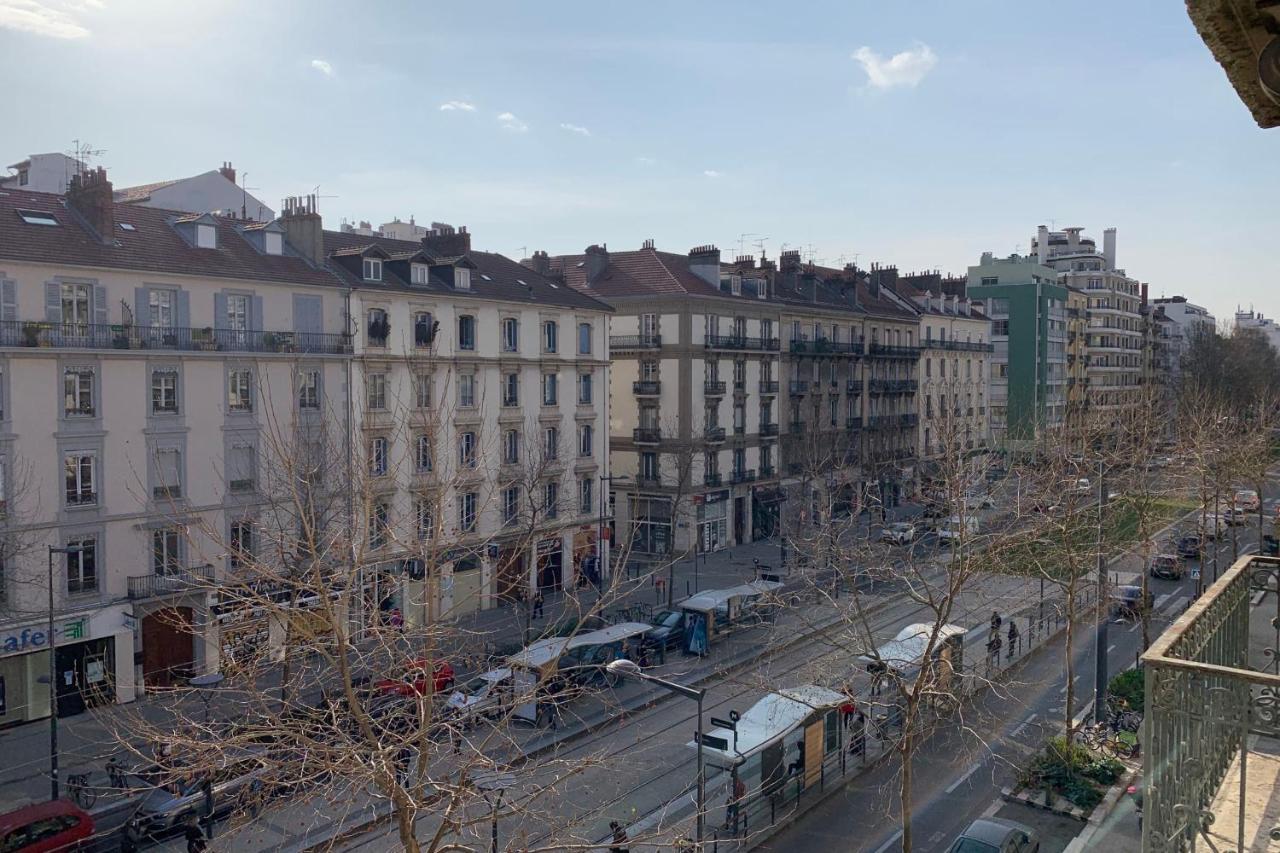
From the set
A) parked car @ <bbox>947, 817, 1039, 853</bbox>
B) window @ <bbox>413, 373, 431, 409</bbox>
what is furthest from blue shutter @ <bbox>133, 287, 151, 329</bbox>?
parked car @ <bbox>947, 817, 1039, 853</bbox>

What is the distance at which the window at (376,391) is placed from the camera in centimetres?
3222

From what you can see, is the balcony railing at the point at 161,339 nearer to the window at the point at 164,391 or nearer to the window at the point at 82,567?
the window at the point at 164,391

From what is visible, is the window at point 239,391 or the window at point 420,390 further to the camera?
the window at point 239,391

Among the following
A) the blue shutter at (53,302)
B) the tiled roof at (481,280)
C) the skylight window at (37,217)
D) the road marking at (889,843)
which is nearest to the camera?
the road marking at (889,843)

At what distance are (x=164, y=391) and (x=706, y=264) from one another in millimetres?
26985

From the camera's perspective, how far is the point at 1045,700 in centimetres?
2614

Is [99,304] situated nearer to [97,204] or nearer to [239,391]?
[97,204]

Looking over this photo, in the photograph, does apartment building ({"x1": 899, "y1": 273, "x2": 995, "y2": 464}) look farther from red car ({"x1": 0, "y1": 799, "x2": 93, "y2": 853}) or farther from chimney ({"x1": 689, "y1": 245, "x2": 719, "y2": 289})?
red car ({"x1": 0, "y1": 799, "x2": 93, "y2": 853})

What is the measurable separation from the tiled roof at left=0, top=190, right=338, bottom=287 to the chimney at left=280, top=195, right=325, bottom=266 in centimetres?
44

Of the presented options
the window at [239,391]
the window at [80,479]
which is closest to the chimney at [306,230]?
the window at [239,391]

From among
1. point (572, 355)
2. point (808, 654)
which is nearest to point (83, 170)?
point (572, 355)

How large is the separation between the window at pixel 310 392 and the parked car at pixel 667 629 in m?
12.1

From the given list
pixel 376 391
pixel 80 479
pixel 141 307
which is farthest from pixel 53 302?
pixel 376 391

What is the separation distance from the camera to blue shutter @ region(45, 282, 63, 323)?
25.0 meters
